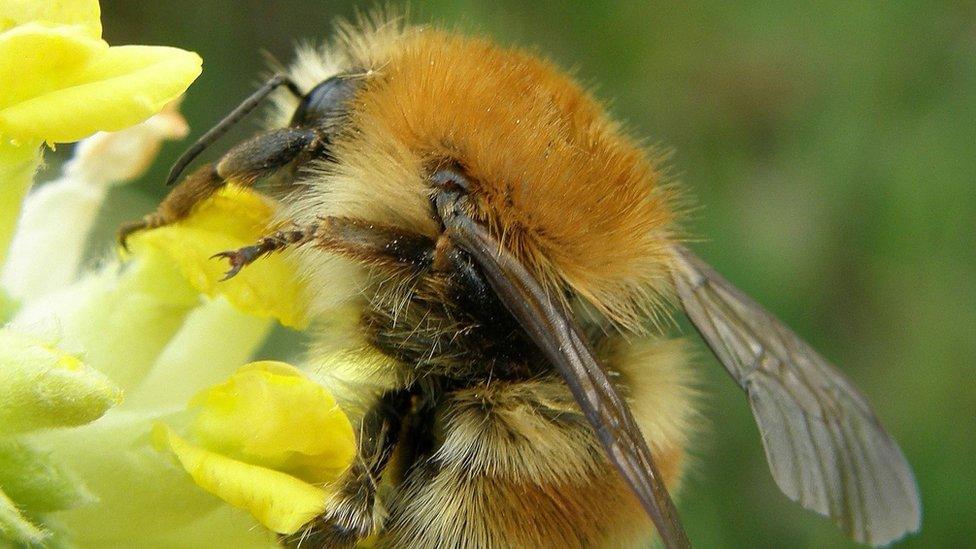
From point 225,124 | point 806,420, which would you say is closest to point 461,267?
point 225,124

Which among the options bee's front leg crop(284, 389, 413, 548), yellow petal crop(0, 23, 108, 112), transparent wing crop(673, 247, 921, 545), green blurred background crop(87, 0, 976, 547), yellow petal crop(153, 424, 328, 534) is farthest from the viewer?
green blurred background crop(87, 0, 976, 547)

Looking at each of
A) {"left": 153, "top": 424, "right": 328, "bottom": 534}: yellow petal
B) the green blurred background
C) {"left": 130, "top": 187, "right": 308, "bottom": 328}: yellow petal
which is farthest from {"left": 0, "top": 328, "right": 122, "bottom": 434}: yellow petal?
the green blurred background

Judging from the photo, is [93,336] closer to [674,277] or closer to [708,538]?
[674,277]

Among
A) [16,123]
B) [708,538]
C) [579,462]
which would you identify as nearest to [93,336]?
[16,123]

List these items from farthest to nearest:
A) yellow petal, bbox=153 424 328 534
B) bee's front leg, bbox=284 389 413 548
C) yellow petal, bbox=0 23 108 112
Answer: bee's front leg, bbox=284 389 413 548 < yellow petal, bbox=153 424 328 534 < yellow petal, bbox=0 23 108 112

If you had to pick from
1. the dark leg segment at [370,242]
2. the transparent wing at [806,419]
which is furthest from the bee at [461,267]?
the transparent wing at [806,419]

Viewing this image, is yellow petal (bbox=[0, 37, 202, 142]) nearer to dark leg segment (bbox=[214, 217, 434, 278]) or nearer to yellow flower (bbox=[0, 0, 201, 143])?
yellow flower (bbox=[0, 0, 201, 143])
